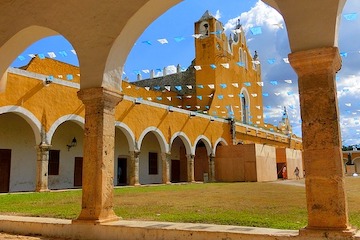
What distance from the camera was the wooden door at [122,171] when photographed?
19.8 meters

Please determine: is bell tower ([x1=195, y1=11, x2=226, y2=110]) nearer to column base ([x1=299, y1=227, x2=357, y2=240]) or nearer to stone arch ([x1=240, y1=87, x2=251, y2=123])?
stone arch ([x1=240, y1=87, x2=251, y2=123])

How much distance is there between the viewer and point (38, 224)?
15.6 ft

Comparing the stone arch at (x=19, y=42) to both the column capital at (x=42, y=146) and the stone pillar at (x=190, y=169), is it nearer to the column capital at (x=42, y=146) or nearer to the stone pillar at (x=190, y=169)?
the column capital at (x=42, y=146)

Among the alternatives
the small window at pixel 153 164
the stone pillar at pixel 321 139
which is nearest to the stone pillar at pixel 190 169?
the small window at pixel 153 164

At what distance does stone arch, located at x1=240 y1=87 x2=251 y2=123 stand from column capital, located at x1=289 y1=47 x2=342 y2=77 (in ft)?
90.5

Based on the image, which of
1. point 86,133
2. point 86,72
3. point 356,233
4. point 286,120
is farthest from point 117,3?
point 286,120

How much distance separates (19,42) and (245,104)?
27.2 m

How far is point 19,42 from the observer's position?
19.9ft

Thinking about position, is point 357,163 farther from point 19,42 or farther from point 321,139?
point 321,139

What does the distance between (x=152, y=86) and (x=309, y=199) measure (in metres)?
27.8

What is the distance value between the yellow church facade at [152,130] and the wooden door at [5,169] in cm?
4

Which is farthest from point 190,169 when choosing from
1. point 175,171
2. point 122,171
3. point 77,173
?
point 77,173

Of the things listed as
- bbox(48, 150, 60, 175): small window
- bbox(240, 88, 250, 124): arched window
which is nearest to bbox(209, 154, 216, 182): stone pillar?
bbox(240, 88, 250, 124): arched window

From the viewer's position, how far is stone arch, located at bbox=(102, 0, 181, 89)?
482cm
